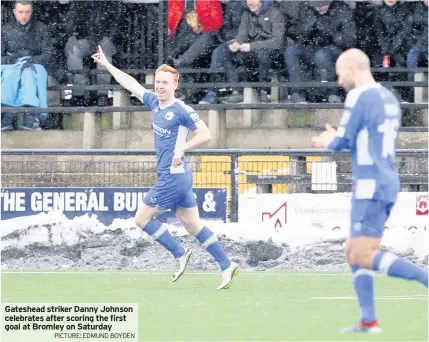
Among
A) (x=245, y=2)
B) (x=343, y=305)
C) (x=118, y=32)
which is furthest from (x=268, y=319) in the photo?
(x=118, y=32)

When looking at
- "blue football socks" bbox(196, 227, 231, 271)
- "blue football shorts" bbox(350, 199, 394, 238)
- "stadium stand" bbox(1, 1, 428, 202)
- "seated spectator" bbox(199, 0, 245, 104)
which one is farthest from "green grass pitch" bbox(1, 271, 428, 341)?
"seated spectator" bbox(199, 0, 245, 104)

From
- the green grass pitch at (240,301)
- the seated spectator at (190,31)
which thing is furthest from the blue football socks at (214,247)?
the seated spectator at (190,31)

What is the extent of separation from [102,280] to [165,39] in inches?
391

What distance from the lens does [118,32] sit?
77.2ft

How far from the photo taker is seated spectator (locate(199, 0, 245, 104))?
859 inches

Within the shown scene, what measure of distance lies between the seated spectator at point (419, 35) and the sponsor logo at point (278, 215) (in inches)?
246

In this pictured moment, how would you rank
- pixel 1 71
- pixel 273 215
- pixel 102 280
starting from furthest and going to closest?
1. pixel 1 71
2. pixel 273 215
3. pixel 102 280

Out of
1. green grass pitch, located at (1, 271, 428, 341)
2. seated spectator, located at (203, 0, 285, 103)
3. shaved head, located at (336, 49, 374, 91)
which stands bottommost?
green grass pitch, located at (1, 271, 428, 341)

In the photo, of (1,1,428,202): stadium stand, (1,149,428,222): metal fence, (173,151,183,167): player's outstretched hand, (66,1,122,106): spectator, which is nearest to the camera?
(173,151,183,167): player's outstretched hand

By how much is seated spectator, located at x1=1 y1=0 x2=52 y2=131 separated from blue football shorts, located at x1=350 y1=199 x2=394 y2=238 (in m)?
13.4

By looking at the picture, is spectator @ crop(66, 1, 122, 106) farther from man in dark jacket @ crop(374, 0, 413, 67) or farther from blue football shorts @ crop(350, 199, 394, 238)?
blue football shorts @ crop(350, 199, 394, 238)

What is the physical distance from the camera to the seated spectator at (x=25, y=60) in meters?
21.5

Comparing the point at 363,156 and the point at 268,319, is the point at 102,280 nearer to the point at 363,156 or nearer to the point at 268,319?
the point at 268,319

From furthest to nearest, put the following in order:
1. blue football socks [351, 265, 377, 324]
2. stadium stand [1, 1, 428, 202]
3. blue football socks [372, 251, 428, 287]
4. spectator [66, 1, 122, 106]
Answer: spectator [66, 1, 122, 106] < stadium stand [1, 1, 428, 202] < blue football socks [372, 251, 428, 287] < blue football socks [351, 265, 377, 324]
